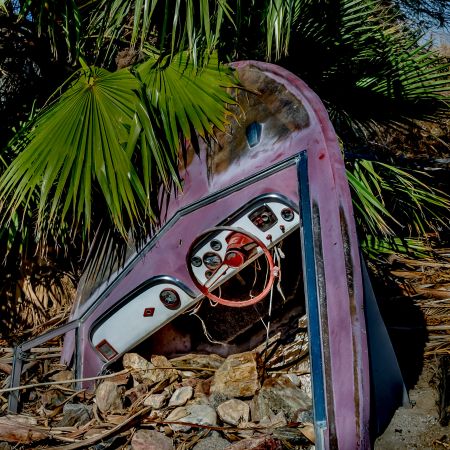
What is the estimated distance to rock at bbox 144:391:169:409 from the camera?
3.47m

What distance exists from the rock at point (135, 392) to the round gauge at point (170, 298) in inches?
20.9

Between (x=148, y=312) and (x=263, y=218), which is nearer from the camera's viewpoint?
(x=263, y=218)

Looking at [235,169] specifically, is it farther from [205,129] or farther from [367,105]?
[367,105]

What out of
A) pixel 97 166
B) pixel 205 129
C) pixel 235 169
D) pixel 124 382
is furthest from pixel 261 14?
pixel 124 382

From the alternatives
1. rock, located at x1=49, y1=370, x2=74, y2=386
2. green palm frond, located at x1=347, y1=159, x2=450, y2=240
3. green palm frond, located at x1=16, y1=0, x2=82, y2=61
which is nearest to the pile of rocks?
rock, located at x1=49, y1=370, x2=74, y2=386

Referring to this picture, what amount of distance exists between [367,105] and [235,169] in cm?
211

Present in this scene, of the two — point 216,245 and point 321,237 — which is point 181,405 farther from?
point 321,237

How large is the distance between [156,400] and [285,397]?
0.73m

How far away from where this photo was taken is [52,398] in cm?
377

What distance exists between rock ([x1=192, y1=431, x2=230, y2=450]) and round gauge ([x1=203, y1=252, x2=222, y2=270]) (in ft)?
2.77

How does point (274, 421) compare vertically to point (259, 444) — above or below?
below

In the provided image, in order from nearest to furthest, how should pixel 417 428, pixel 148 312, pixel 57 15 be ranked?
1. pixel 417 428
2. pixel 148 312
3. pixel 57 15

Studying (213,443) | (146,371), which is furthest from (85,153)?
(213,443)

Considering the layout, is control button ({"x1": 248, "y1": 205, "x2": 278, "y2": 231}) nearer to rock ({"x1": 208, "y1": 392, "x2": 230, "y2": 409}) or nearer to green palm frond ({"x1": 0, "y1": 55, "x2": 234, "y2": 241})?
green palm frond ({"x1": 0, "y1": 55, "x2": 234, "y2": 241})
